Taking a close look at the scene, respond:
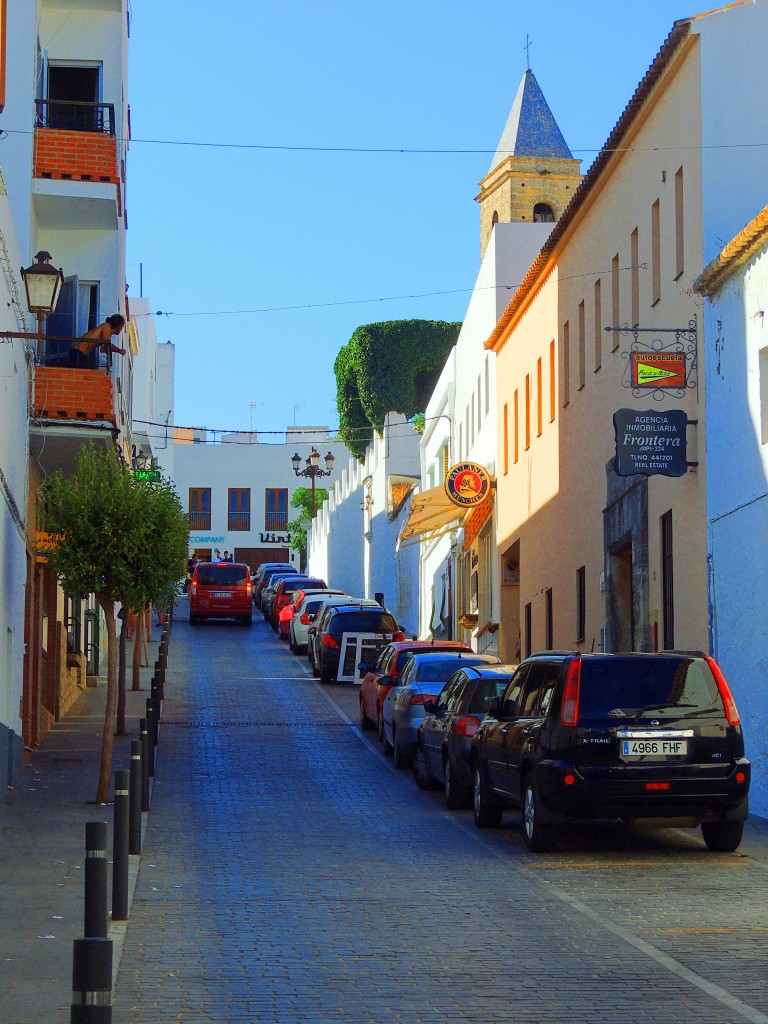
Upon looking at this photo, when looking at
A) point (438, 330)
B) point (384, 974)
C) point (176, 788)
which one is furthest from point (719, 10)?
point (438, 330)

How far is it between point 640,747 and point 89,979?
7682mm

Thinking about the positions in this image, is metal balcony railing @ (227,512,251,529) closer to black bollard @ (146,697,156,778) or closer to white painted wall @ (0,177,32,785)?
black bollard @ (146,697,156,778)

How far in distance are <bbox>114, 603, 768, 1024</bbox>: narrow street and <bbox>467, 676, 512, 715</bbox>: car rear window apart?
3.71ft

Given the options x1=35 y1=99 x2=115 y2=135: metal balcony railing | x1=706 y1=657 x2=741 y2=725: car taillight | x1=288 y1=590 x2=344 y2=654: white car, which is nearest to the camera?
x1=706 y1=657 x2=741 y2=725: car taillight

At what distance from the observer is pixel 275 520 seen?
9581 centimetres

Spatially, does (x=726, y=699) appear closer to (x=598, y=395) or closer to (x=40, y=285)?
(x=40, y=285)

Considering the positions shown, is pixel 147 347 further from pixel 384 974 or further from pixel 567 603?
pixel 384 974

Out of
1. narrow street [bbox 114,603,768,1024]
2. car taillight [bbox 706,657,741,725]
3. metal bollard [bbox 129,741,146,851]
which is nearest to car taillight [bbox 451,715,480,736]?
narrow street [bbox 114,603,768,1024]

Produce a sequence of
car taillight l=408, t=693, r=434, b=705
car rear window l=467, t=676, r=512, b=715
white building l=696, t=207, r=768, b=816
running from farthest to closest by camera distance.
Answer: car taillight l=408, t=693, r=434, b=705 < car rear window l=467, t=676, r=512, b=715 < white building l=696, t=207, r=768, b=816

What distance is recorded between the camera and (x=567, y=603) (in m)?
27.4

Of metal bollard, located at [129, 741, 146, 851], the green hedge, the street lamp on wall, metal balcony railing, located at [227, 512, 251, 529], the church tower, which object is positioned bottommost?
metal bollard, located at [129, 741, 146, 851]

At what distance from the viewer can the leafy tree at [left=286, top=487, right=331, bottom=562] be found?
85688 millimetres

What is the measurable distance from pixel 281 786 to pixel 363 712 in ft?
22.8

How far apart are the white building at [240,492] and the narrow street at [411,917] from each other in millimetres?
75517
